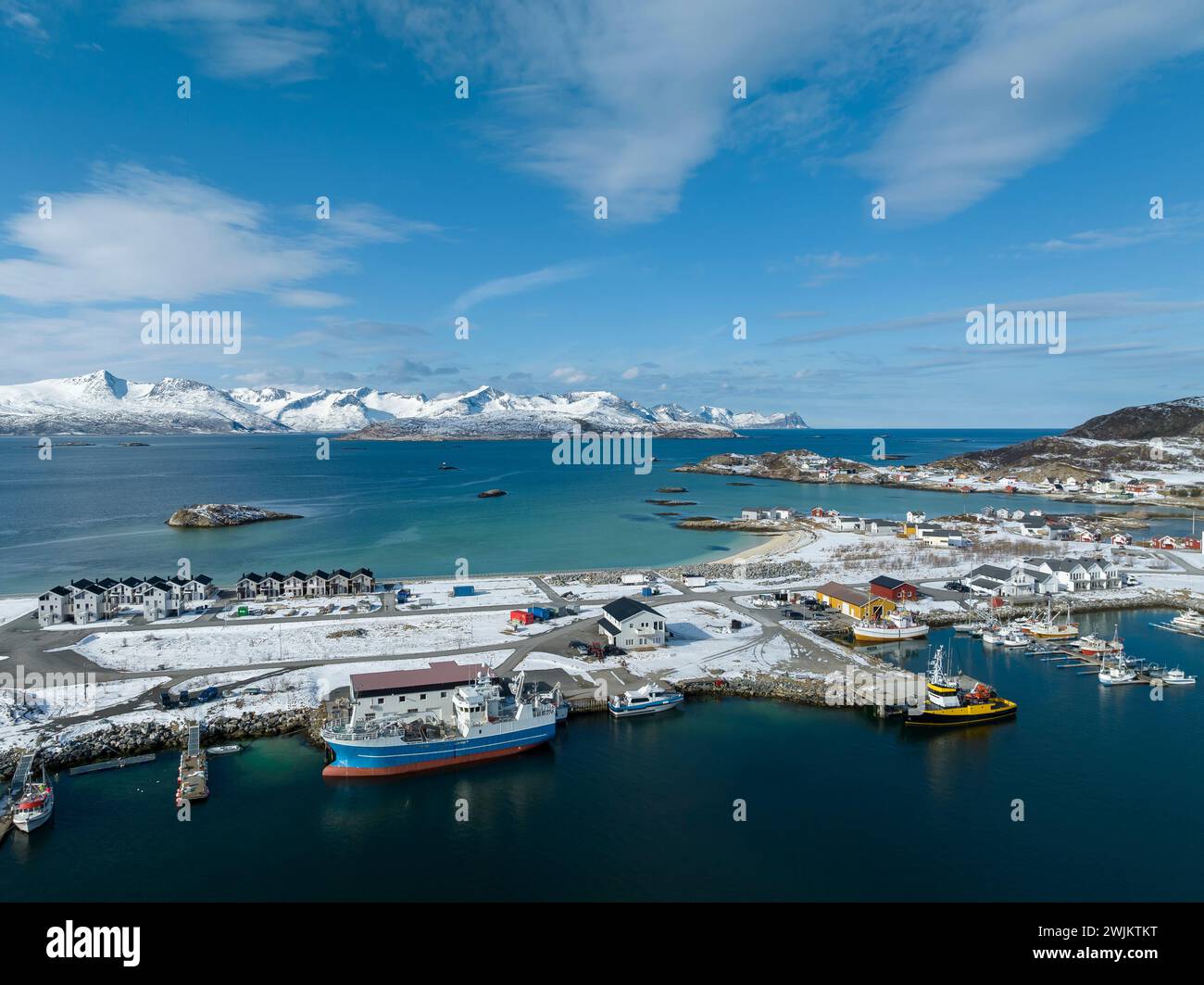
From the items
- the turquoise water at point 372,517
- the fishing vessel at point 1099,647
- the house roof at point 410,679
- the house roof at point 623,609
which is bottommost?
the fishing vessel at point 1099,647

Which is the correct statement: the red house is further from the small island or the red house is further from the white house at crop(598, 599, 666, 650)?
the small island

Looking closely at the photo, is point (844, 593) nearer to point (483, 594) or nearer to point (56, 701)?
point (483, 594)

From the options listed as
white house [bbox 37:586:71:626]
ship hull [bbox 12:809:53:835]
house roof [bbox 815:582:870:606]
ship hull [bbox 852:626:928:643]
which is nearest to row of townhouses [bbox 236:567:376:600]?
white house [bbox 37:586:71:626]

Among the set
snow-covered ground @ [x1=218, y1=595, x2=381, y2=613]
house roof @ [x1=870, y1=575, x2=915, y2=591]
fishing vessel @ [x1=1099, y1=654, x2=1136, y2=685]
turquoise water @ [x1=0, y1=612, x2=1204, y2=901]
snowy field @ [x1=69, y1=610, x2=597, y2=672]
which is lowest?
turquoise water @ [x1=0, y1=612, x2=1204, y2=901]

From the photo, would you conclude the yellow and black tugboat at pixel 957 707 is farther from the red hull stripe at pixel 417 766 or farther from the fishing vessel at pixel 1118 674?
the red hull stripe at pixel 417 766

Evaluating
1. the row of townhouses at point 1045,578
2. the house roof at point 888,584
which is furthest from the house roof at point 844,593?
the row of townhouses at point 1045,578

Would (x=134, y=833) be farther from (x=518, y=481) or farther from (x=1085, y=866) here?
(x=518, y=481)

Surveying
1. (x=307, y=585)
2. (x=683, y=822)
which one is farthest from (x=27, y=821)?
(x=307, y=585)
